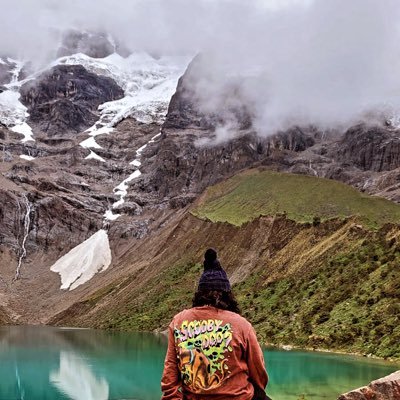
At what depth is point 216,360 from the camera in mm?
6332

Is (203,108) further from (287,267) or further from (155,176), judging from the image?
(287,267)

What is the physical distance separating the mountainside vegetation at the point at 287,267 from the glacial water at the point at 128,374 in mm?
5446

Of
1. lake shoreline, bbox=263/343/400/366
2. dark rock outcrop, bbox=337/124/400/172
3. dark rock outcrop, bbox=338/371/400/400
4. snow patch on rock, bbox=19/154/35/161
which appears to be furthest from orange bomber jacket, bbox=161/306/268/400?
snow patch on rock, bbox=19/154/35/161

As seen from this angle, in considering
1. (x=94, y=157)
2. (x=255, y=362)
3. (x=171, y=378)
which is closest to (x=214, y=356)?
(x=255, y=362)

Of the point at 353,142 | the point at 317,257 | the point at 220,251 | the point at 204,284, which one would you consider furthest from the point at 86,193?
the point at 204,284

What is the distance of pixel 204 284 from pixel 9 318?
11140 centimetres

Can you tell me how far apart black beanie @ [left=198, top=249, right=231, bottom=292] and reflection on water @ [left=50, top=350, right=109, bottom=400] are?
2378cm

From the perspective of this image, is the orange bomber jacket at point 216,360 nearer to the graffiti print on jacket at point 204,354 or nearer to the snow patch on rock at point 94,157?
the graffiti print on jacket at point 204,354

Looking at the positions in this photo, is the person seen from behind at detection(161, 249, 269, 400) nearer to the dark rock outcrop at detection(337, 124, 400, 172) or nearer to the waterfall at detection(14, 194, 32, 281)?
the waterfall at detection(14, 194, 32, 281)

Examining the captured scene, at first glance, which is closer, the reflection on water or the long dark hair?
the long dark hair

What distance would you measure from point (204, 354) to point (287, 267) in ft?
215

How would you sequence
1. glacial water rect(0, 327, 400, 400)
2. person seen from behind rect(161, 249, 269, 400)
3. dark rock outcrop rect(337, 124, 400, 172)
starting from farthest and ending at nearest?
dark rock outcrop rect(337, 124, 400, 172)
glacial water rect(0, 327, 400, 400)
person seen from behind rect(161, 249, 269, 400)

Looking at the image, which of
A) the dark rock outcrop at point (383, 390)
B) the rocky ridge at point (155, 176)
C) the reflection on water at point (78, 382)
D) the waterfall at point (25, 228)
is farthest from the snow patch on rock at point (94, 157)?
the dark rock outcrop at point (383, 390)

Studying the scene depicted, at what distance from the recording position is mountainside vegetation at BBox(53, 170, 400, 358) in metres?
45.2
